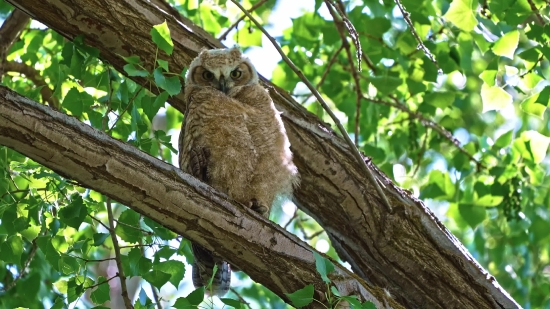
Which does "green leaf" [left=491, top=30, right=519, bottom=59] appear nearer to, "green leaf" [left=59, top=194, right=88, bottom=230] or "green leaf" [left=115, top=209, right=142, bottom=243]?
"green leaf" [left=115, top=209, right=142, bottom=243]

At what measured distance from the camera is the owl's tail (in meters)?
2.74

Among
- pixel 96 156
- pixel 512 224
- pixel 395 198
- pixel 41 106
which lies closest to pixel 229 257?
pixel 96 156

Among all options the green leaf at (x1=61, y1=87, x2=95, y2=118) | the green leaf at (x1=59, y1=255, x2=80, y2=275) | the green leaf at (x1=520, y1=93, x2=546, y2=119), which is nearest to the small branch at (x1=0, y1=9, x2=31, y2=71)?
the green leaf at (x1=61, y1=87, x2=95, y2=118)

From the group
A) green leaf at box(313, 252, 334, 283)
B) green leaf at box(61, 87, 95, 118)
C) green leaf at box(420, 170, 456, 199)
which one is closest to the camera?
green leaf at box(313, 252, 334, 283)

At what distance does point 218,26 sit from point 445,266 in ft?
6.04

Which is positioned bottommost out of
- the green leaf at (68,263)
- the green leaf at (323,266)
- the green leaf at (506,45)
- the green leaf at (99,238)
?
the green leaf at (323,266)

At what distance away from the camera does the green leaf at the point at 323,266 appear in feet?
6.33

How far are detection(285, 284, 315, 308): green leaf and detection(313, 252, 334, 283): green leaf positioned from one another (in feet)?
0.15

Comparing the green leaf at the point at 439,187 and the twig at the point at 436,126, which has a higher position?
the twig at the point at 436,126

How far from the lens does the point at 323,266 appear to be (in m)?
1.96

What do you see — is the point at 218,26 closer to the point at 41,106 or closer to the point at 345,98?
the point at 345,98

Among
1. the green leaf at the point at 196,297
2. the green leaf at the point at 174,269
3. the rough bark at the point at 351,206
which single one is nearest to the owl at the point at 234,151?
the rough bark at the point at 351,206

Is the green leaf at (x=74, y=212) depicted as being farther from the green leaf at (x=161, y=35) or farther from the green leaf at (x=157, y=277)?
the green leaf at (x=161, y=35)

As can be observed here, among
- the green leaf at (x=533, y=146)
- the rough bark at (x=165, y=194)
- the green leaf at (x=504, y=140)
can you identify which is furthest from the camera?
the green leaf at (x=504, y=140)
